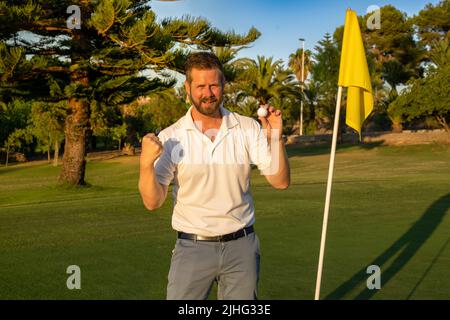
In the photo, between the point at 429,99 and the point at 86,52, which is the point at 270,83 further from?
the point at 86,52

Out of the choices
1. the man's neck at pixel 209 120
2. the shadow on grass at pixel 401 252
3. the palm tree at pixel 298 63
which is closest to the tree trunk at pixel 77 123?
the shadow on grass at pixel 401 252

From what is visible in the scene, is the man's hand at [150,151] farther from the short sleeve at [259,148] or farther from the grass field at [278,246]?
the grass field at [278,246]

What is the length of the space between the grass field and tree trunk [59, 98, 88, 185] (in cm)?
979

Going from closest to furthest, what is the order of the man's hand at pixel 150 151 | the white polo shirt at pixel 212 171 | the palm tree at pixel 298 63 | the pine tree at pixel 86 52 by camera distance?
the man's hand at pixel 150 151
the white polo shirt at pixel 212 171
the pine tree at pixel 86 52
the palm tree at pixel 298 63

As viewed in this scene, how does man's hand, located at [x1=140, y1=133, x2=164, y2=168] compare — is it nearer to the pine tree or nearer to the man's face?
the man's face

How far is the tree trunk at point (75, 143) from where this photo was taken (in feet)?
78.7

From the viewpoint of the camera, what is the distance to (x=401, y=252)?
8203 millimetres

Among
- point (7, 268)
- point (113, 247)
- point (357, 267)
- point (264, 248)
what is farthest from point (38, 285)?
point (357, 267)

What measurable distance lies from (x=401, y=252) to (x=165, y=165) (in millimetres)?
5465

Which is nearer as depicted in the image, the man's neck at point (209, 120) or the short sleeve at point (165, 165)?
A: the short sleeve at point (165, 165)

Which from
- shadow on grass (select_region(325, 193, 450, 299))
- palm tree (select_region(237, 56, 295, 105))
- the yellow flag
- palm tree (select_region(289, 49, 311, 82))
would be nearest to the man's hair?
the yellow flag

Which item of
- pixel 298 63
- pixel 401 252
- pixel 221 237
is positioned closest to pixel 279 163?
pixel 221 237

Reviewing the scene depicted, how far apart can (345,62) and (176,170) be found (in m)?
2.30

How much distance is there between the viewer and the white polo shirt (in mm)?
3551
